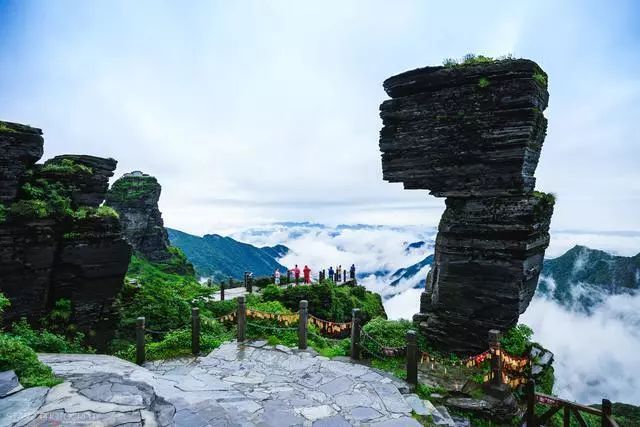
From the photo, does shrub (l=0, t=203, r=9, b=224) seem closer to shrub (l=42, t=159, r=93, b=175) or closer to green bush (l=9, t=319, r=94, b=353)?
shrub (l=42, t=159, r=93, b=175)

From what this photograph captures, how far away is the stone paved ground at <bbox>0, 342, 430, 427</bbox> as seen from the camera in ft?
17.4

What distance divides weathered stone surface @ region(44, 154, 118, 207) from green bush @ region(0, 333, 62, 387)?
12.2 meters

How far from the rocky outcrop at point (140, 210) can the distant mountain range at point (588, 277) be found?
153 metres

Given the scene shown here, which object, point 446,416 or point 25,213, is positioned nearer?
point 446,416

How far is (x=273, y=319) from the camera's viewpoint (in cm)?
1403

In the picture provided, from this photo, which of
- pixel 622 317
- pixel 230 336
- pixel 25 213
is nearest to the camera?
pixel 230 336

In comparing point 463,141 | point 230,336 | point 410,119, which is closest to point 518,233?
point 463,141

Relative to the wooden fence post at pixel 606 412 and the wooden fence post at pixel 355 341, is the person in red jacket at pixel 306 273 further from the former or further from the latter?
the wooden fence post at pixel 606 412

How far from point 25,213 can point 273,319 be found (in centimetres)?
1102

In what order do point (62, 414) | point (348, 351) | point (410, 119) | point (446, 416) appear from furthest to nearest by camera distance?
1. point (410, 119)
2. point (348, 351)
3. point (446, 416)
4. point (62, 414)

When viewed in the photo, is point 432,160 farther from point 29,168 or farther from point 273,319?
point 29,168

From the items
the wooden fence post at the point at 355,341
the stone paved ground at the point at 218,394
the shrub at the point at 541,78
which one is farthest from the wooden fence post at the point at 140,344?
the shrub at the point at 541,78

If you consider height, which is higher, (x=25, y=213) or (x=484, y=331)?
(x=25, y=213)

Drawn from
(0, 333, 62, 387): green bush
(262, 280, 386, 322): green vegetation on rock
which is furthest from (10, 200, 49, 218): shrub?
(262, 280, 386, 322): green vegetation on rock
